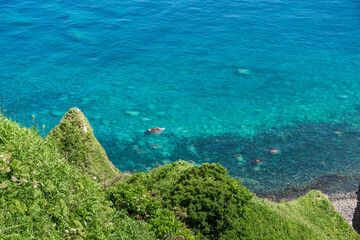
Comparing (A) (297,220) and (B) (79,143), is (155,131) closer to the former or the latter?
(B) (79,143)

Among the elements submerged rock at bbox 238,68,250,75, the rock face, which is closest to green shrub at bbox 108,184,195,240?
the rock face

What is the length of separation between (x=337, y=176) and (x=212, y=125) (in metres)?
12.0

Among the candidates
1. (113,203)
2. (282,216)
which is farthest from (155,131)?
(113,203)

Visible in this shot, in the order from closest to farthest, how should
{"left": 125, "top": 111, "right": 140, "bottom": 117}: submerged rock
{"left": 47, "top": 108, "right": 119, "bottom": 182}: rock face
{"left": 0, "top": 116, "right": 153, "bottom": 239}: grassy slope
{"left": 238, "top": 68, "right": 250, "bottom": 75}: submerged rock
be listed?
{"left": 0, "top": 116, "right": 153, "bottom": 239}: grassy slope → {"left": 47, "top": 108, "right": 119, "bottom": 182}: rock face → {"left": 125, "top": 111, "right": 140, "bottom": 117}: submerged rock → {"left": 238, "top": 68, "right": 250, "bottom": 75}: submerged rock

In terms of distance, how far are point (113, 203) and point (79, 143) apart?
22.4 ft

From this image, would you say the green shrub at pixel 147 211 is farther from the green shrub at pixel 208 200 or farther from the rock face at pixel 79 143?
the rock face at pixel 79 143

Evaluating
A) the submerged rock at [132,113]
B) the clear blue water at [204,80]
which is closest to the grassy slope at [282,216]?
the clear blue water at [204,80]

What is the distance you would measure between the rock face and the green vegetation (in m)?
0.05

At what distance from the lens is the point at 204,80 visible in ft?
138

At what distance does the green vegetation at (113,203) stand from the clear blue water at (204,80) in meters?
6.63

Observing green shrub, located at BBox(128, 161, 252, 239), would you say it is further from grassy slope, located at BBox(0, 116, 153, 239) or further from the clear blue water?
the clear blue water

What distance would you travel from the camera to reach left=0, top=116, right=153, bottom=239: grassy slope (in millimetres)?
8242

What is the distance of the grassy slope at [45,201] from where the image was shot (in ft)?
27.0

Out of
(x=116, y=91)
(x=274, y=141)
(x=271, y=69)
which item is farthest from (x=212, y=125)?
(x=271, y=69)
